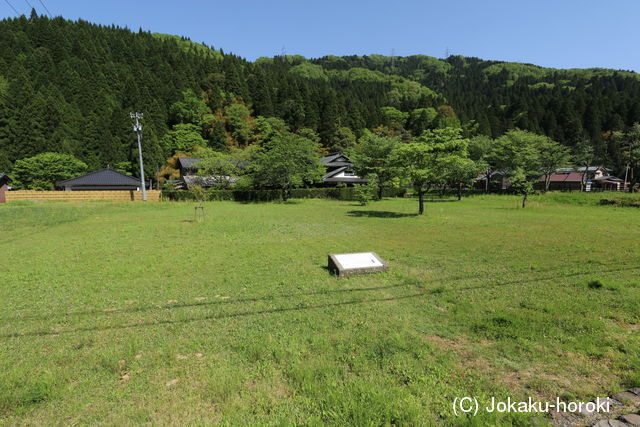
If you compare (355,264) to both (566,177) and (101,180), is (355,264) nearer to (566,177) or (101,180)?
(101,180)

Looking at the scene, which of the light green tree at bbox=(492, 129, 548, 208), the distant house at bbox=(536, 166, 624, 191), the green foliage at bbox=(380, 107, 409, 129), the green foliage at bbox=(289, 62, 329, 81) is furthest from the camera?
the green foliage at bbox=(289, 62, 329, 81)

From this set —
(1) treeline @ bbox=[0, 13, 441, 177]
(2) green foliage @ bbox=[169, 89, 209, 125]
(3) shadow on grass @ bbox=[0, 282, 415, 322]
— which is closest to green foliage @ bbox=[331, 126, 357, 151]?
(1) treeline @ bbox=[0, 13, 441, 177]

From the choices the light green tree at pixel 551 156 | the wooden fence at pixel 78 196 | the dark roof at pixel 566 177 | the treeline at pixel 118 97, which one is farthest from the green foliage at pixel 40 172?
the dark roof at pixel 566 177

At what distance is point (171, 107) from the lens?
65.6m

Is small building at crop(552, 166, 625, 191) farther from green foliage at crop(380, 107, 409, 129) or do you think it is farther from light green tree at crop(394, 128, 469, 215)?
light green tree at crop(394, 128, 469, 215)

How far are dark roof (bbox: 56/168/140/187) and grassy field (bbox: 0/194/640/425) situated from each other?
3492 cm

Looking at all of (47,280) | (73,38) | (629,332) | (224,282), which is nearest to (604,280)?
(629,332)

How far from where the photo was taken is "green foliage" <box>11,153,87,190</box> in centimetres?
3978

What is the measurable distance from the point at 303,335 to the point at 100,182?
45.3m

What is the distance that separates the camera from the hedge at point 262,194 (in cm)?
3435

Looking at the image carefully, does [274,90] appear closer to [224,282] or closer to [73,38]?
[73,38]

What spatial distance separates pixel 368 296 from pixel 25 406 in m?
5.02

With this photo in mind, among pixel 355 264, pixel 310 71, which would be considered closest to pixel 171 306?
pixel 355 264

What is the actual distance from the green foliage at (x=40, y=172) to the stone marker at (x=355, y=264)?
5004 cm
